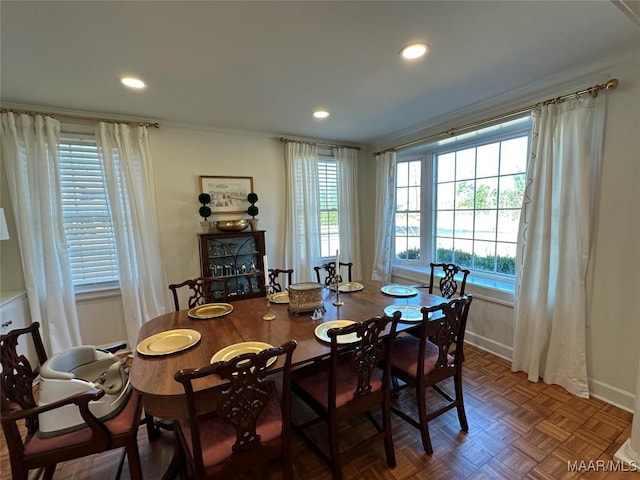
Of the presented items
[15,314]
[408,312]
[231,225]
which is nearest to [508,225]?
[408,312]

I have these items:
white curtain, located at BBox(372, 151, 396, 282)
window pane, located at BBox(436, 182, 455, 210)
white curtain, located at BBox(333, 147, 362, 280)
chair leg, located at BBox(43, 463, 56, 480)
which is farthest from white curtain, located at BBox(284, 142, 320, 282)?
chair leg, located at BBox(43, 463, 56, 480)

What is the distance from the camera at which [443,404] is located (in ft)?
6.91

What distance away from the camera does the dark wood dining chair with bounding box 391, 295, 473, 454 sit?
1692mm

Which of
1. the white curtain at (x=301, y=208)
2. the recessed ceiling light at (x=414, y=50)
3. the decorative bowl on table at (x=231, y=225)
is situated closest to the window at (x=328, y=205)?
the white curtain at (x=301, y=208)

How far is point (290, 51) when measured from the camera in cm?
174

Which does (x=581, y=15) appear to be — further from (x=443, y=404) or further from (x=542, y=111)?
(x=443, y=404)

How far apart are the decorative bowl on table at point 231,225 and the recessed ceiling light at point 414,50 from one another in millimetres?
2170

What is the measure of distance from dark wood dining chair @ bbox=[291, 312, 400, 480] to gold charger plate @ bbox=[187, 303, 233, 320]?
0.69 m

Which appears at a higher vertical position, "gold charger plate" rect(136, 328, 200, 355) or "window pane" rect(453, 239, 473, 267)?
"window pane" rect(453, 239, 473, 267)

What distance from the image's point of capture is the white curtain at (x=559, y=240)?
2.03 m

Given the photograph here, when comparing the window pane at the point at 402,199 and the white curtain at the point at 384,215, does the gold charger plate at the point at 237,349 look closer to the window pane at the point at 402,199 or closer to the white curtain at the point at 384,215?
the white curtain at the point at 384,215

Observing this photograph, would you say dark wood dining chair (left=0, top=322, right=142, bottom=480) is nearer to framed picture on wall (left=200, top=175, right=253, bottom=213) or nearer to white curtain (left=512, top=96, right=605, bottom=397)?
framed picture on wall (left=200, top=175, right=253, bottom=213)

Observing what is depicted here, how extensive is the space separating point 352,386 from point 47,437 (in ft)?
4.76

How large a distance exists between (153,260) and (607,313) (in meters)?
3.91
